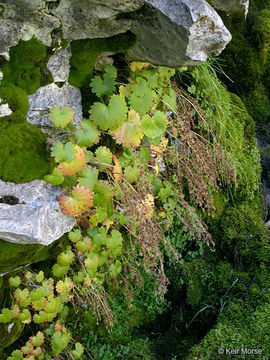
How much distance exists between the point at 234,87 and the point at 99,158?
2.73 metres

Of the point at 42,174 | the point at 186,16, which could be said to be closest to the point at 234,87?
the point at 186,16

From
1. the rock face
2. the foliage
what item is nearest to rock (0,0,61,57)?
the rock face

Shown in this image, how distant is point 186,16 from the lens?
199cm

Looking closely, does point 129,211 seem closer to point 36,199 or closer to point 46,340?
point 36,199

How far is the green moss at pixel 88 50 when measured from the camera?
2207mm

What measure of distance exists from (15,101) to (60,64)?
439 mm

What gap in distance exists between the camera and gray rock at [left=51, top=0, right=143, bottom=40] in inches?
75.5

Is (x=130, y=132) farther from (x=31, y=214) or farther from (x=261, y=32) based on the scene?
(x=261, y=32)

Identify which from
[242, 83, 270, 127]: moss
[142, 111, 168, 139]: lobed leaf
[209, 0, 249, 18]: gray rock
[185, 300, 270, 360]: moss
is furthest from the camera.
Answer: [242, 83, 270, 127]: moss

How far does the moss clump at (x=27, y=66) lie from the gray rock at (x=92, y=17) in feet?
0.73

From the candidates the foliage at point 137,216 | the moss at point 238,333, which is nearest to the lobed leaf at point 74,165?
the foliage at point 137,216

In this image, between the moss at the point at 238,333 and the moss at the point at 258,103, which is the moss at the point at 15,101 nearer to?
the moss at the point at 238,333

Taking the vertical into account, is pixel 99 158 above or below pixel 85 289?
above

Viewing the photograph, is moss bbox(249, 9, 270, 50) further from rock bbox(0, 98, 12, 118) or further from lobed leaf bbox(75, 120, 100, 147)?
rock bbox(0, 98, 12, 118)
